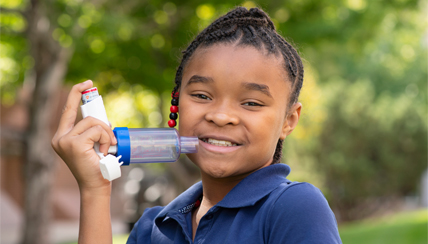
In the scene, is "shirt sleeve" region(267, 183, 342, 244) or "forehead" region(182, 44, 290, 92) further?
"forehead" region(182, 44, 290, 92)

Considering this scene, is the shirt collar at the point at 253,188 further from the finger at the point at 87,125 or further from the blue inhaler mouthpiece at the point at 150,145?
the finger at the point at 87,125

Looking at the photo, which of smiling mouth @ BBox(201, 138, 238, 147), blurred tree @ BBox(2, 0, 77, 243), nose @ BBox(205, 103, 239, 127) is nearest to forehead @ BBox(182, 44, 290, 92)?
nose @ BBox(205, 103, 239, 127)

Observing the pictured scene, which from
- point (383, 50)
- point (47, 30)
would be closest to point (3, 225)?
point (47, 30)

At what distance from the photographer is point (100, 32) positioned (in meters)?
7.46

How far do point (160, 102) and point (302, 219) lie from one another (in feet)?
36.3

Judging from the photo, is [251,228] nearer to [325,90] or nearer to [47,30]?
[47,30]

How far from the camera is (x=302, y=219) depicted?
1.52m

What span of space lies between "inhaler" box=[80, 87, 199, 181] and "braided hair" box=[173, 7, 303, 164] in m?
0.33

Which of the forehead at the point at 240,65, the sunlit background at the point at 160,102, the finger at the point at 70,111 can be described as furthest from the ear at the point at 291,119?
the finger at the point at 70,111

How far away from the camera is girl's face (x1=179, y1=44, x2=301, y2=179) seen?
1.81m

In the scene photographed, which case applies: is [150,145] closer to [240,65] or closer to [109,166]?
[109,166]

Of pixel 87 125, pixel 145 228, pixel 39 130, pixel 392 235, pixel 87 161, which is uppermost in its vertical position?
pixel 39 130

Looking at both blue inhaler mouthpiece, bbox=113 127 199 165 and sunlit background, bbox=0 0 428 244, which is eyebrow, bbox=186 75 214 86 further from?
sunlit background, bbox=0 0 428 244

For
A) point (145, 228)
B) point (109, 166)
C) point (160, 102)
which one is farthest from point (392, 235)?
point (109, 166)
